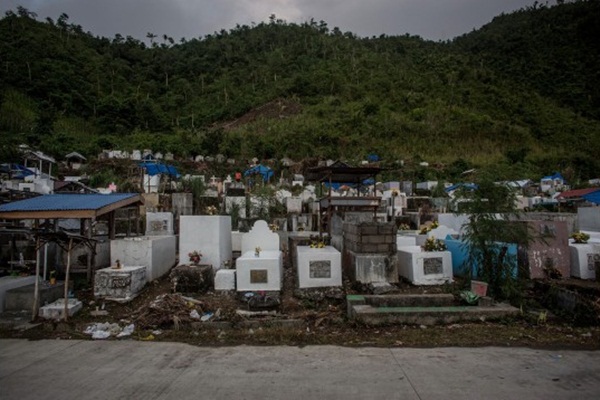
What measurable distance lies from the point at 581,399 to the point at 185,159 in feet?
120

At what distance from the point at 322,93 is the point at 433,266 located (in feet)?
196

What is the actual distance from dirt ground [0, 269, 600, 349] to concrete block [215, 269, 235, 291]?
660 millimetres

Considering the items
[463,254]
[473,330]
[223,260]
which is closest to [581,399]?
[473,330]

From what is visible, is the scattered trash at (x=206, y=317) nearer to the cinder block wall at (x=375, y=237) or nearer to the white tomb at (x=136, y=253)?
the white tomb at (x=136, y=253)

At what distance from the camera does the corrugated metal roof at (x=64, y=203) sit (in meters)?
7.96

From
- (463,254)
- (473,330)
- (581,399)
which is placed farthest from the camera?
(463,254)

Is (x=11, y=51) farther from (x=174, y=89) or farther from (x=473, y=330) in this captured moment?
(x=473, y=330)

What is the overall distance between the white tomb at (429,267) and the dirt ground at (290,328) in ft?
6.29

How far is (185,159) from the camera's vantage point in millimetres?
36688

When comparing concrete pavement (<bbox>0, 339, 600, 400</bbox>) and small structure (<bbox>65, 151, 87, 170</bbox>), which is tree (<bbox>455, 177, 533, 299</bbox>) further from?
small structure (<bbox>65, 151, 87, 170</bbox>)

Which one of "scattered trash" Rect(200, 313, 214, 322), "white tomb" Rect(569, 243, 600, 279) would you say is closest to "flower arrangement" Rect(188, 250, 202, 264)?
"scattered trash" Rect(200, 313, 214, 322)

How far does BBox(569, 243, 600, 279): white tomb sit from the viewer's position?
28.1ft

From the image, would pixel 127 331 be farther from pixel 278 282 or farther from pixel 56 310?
pixel 278 282

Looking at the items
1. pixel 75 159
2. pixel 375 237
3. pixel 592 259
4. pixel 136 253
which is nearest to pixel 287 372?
pixel 375 237
